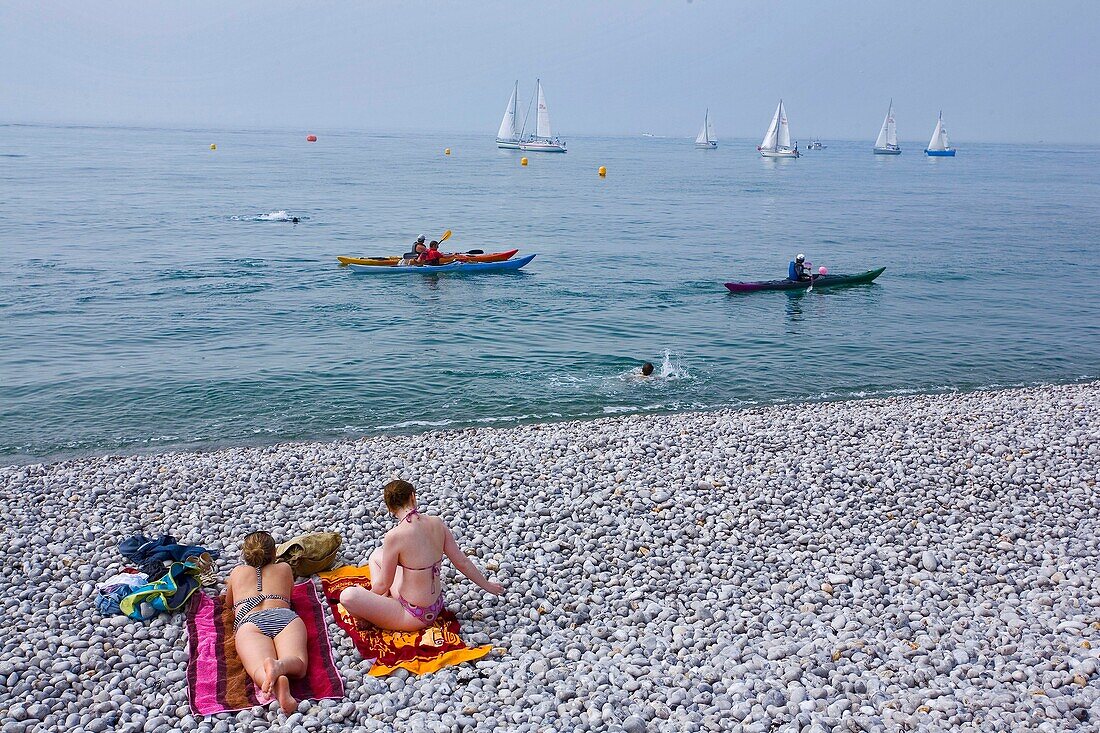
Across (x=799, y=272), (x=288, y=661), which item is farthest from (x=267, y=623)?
(x=799, y=272)

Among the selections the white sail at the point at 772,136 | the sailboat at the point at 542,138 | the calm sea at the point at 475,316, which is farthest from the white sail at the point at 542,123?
the calm sea at the point at 475,316

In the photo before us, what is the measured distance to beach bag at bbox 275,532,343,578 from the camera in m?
9.71

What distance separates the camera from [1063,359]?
2448 cm

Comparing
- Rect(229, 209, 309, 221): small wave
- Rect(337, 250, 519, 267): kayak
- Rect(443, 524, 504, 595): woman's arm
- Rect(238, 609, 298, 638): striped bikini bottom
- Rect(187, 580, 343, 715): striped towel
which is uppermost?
Rect(229, 209, 309, 221): small wave

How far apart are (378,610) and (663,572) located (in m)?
3.14

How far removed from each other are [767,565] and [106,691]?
6594 millimetres

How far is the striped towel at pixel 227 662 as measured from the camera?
7.69 metres

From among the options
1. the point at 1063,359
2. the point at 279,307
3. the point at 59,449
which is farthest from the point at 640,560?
the point at 279,307

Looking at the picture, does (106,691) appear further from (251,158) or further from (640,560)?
(251,158)

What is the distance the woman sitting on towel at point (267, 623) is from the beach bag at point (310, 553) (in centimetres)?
A: 53

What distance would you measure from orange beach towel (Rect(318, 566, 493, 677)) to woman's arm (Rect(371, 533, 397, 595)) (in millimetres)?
352

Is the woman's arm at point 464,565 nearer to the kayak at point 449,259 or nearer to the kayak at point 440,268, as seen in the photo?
the kayak at point 440,268

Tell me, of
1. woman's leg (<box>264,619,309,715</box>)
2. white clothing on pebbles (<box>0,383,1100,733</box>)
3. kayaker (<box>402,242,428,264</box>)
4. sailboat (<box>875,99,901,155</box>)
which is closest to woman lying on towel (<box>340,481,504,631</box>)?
white clothing on pebbles (<box>0,383,1100,733</box>)

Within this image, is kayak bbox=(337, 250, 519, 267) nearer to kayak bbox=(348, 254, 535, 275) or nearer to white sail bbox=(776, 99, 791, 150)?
kayak bbox=(348, 254, 535, 275)
